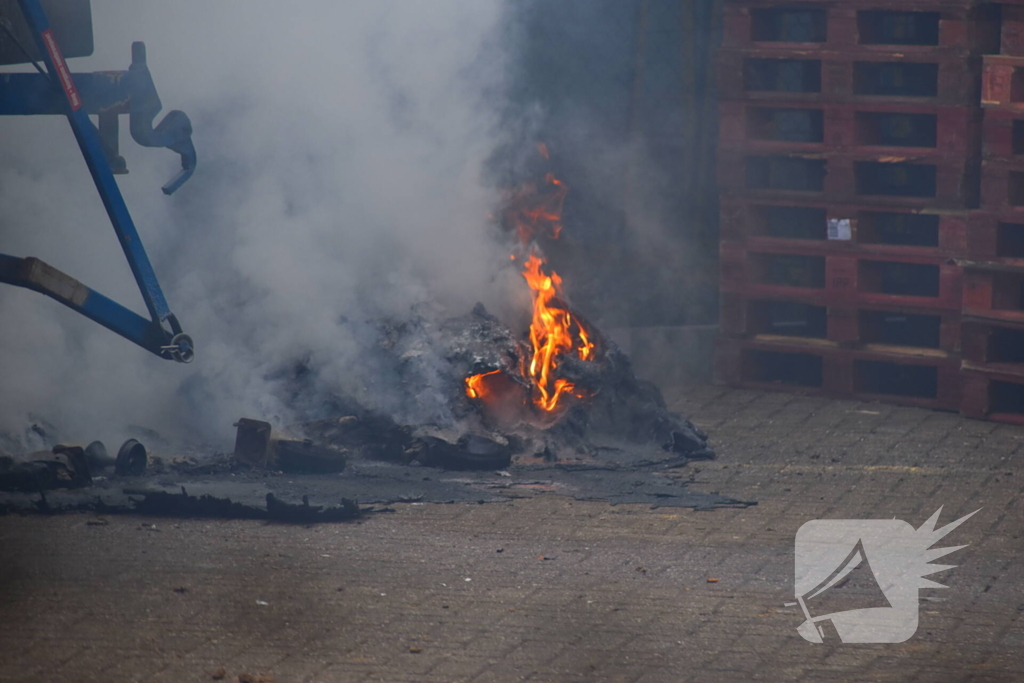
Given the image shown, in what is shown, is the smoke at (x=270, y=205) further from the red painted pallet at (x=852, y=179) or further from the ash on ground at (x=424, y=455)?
the red painted pallet at (x=852, y=179)

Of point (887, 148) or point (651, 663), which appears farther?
point (887, 148)

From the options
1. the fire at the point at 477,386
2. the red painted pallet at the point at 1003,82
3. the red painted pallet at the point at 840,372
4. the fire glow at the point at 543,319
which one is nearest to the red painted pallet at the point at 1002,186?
the red painted pallet at the point at 1003,82

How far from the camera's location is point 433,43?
9.11 metres

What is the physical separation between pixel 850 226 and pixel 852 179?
0.33 meters

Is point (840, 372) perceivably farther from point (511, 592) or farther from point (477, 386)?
point (511, 592)

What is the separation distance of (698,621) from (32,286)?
3912 mm

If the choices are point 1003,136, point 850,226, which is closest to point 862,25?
point 1003,136

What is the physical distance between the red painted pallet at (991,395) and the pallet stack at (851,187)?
0.51ft

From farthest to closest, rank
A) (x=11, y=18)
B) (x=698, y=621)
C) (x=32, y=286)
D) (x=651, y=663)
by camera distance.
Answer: (x=11, y=18) < (x=32, y=286) < (x=698, y=621) < (x=651, y=663)

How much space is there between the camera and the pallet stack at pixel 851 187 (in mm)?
8906

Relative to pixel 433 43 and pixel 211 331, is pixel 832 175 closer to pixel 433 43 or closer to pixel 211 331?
pixel 433 43

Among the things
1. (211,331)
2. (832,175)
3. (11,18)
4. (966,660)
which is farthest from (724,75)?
(966,660)

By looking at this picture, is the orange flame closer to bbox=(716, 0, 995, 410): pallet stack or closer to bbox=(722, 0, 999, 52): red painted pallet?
bbox=(716, 0, 995, 410): pallet stack

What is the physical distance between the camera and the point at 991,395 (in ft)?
29.0
